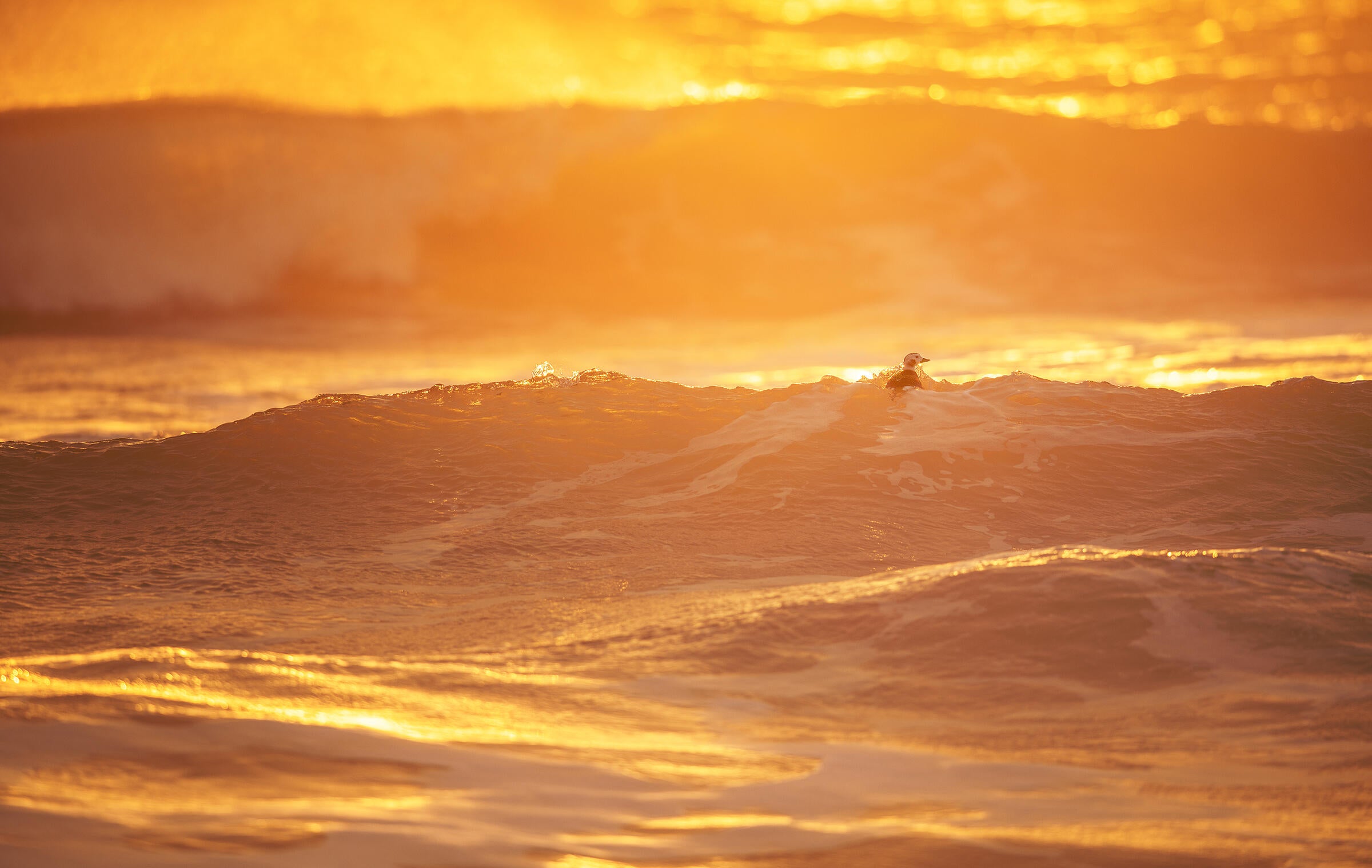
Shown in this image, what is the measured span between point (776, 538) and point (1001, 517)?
2843 mm

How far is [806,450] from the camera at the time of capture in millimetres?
14555

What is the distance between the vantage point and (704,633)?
837 centimetres

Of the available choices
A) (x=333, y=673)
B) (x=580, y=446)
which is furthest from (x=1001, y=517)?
(x=333, y=673)

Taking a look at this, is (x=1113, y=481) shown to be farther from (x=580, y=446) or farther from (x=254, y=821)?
(x=254, y=821)

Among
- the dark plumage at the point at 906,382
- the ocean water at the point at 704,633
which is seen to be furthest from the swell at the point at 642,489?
the dark plumage at the point at 906,382

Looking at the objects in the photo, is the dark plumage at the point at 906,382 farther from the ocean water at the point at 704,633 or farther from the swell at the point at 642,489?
the ocean water at the point at 704,633

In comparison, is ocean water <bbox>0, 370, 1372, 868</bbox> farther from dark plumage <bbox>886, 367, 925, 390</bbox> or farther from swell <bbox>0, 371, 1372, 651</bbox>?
dark plumage <bbox>886, 367, 925, 390</bbox>

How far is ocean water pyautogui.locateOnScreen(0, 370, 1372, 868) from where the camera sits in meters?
5.00

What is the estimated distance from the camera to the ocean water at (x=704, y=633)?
500cm

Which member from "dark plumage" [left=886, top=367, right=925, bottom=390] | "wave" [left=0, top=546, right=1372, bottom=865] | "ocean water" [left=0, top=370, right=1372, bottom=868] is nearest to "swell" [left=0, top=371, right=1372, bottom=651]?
"ocean water" [left=0, top=370, right=1372, bottom=868]

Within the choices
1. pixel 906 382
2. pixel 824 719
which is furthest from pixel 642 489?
pixel 824 719

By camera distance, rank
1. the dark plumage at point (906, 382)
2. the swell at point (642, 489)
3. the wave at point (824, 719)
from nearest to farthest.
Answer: the wave at point (824, 719)
the swell at point (642, 489)
the dark plumage at point (906, 382)

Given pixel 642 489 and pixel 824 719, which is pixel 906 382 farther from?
pixel 824 719

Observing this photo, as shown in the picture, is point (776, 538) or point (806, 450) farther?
point (806, 450)
